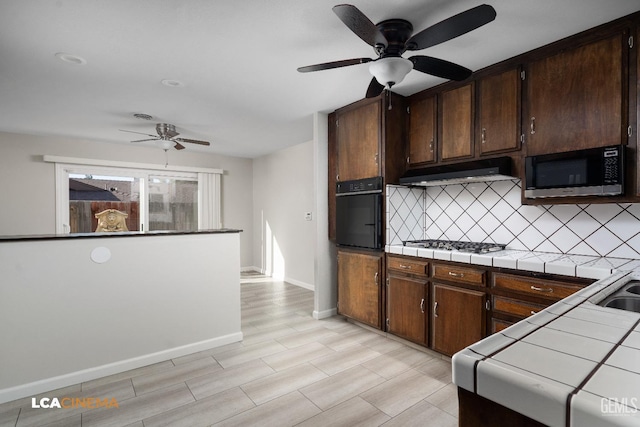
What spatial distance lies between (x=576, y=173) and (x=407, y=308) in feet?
5.33

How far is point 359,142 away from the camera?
10.8 feet

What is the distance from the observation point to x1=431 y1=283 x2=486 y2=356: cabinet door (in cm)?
235

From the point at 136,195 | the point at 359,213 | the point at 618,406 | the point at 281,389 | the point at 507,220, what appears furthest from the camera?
the point at 136,195

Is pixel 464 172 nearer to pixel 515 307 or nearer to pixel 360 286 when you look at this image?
pixel 515 307

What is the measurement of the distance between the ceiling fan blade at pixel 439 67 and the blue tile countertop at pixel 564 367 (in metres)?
1.51

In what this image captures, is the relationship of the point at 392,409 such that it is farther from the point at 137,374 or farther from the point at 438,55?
the point at 438,55

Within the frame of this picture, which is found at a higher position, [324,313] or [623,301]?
[623,301]

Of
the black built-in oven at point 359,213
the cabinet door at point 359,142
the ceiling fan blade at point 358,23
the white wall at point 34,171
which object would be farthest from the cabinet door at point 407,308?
the white wall at point 34,171

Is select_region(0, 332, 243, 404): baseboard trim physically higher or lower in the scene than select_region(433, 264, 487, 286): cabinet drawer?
lower

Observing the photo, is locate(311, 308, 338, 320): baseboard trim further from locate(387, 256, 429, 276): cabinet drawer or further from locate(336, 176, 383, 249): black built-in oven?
locate(387, 256, 429, 276): cabinet drawer

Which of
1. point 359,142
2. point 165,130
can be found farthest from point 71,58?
point 359,142

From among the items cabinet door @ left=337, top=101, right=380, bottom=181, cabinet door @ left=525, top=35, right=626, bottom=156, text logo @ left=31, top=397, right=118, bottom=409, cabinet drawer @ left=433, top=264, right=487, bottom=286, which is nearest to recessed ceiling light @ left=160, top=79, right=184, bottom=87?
cabinet door @ left=337, top=101, right=380, bottom=181

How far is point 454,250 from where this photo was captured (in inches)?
101

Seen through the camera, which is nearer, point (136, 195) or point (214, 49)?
point (214, 49)
